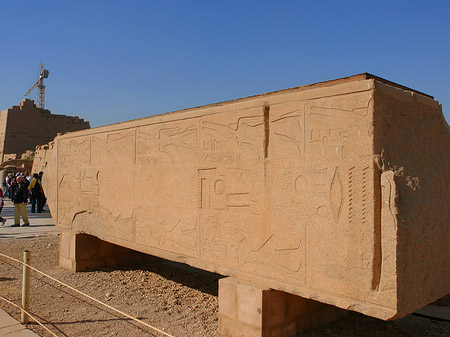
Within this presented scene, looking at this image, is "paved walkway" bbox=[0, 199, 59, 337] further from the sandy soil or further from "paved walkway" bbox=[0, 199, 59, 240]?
the sandy soil

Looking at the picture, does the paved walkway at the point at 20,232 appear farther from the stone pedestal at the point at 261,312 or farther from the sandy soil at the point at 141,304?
the stone pedestal at the point at 261,312

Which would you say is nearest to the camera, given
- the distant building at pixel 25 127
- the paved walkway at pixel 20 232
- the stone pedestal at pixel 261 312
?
the stone pedestal at pixel 261 312

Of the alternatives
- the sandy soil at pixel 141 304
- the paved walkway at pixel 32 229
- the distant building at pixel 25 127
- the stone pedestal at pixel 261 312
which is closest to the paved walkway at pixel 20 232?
the paved walkway at pixel 32 229

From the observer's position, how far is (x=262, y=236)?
3141 mm

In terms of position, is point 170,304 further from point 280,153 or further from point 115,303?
point 280,153

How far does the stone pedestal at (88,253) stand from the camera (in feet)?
18.2

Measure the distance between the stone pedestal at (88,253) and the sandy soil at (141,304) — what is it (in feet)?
0.50

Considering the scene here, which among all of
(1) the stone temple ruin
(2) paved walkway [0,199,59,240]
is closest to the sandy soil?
(1) the stone temple ruin

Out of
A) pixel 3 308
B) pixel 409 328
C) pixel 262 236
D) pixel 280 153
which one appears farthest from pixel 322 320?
pixel 3 308

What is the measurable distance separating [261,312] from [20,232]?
7742 millimetres

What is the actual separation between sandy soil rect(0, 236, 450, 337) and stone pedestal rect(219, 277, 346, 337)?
15 centimetres

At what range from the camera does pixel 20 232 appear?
909 cm

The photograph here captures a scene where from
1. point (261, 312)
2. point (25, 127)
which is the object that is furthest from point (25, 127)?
point (261, 312)

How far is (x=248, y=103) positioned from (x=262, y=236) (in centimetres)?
105
